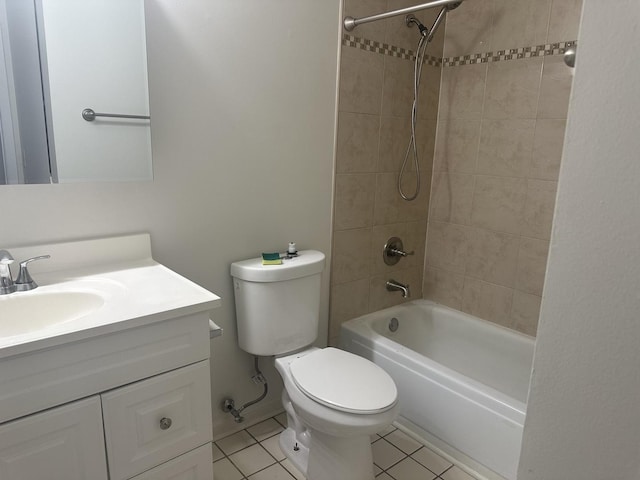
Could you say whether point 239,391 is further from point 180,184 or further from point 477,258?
point 477,258

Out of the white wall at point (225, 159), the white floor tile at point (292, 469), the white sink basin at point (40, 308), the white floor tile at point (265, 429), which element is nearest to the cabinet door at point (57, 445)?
the white sink basin at point (40, 308)

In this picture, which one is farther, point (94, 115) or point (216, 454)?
point (216, 454)

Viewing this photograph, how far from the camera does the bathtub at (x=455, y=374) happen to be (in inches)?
69.5

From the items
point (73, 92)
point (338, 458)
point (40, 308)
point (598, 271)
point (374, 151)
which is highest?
point (73, 92)

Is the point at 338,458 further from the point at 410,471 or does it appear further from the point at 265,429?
the point at 265,429

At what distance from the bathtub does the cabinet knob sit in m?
1.11

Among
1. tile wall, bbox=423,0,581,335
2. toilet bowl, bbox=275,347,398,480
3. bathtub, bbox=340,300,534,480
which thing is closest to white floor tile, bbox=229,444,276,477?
toilet bowl, bbox=275,347,398,480

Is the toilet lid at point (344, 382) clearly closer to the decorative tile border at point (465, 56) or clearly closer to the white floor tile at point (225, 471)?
the white floor tile at point (225, 471)

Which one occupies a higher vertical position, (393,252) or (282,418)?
(393,252)

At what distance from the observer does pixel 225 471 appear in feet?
5.96

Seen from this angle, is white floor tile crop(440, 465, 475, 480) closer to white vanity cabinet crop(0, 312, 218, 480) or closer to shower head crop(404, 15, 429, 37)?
white vanity cabinet crop(0, 312, 218, 480)

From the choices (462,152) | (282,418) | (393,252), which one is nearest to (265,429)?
(282,418)

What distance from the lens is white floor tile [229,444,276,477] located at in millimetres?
1843

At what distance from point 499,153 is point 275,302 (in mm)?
1384
